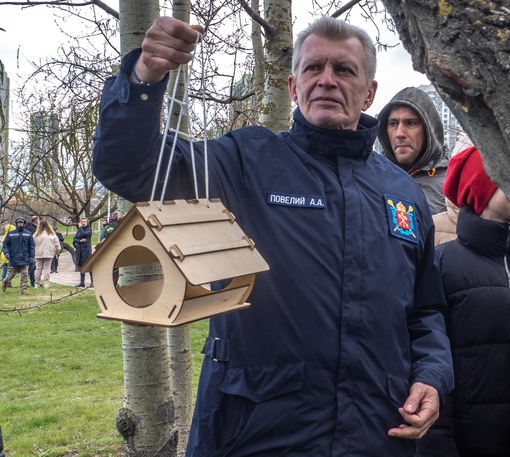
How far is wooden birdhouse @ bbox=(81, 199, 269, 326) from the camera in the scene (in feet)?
4.68

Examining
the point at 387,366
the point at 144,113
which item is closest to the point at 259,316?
the point at 387,366

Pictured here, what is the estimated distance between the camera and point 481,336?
7.26ft

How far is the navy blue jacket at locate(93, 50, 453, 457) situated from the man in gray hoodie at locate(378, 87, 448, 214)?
1581 mm

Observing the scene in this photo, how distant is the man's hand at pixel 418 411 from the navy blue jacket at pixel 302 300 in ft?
0.09

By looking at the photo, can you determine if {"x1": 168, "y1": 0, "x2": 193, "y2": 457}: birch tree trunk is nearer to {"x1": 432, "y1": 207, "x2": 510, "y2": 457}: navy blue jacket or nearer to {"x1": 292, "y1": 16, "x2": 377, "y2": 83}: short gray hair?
{"x1": 292, "y1": 16, "x2": 377, "y2": 83}: short gray hair

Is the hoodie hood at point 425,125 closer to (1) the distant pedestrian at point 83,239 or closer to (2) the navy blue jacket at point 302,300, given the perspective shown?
(2) the navy blue jacket at point 302,300

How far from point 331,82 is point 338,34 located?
0.19 meters

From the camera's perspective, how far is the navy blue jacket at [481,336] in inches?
85.7

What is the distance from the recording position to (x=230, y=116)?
301 inches

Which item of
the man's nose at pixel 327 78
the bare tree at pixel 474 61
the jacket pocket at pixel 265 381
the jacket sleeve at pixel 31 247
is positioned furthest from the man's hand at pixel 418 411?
the jacket sleeve at pixel 31 247

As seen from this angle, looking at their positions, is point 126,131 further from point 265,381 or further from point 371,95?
point 371,95

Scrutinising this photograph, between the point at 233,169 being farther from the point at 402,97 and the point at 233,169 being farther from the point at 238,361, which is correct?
the point at 402,97

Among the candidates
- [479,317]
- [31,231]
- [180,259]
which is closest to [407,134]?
[479,317]

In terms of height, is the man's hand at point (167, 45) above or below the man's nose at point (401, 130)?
below
